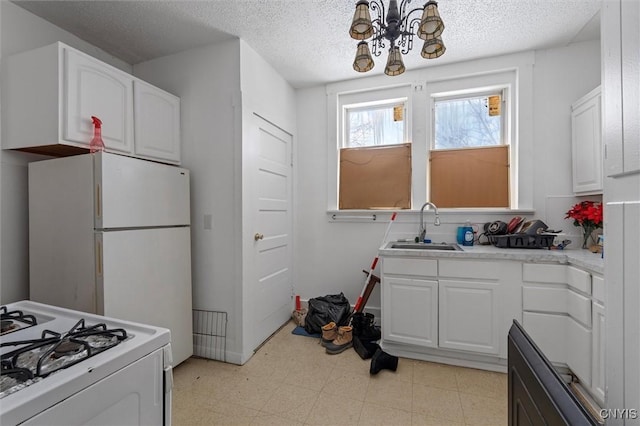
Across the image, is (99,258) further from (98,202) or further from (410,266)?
(410,266)

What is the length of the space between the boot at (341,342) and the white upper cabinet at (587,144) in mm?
2236

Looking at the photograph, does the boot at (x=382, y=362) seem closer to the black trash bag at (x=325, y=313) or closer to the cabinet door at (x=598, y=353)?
the black trash bag at (x=325, y=313)

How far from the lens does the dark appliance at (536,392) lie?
1.32ft

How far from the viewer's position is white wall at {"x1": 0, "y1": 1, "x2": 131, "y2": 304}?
185 cm

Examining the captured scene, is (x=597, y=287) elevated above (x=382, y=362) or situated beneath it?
elevated above

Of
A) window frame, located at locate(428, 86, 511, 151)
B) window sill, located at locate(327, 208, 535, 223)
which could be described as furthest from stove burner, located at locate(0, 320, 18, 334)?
window frame, located at locate(428, 86, 511, 151)

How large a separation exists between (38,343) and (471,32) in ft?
10.4

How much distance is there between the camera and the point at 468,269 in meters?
2.19

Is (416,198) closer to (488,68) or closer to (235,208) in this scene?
(488,68)

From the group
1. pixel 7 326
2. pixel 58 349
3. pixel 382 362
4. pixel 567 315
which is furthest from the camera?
pixel 382 362

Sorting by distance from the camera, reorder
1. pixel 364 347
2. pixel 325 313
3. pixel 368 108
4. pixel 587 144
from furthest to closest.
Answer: pixel 368 108, pixel 325 313, pixel 364 347, pixel 587 144

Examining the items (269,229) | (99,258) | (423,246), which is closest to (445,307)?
(423,246)

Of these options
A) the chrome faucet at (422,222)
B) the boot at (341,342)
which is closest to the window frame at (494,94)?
the chrome faucet at (422,222)

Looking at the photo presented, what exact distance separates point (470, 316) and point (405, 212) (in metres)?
1.14
